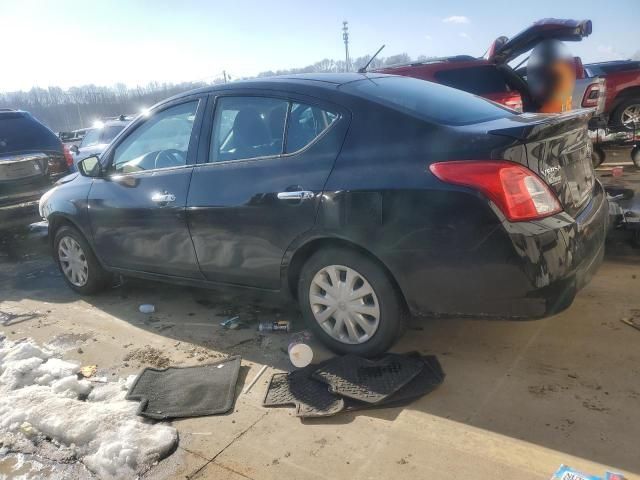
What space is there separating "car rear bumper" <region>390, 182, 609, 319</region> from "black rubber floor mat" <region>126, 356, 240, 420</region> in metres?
1.22

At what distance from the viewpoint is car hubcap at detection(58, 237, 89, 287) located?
504 cm

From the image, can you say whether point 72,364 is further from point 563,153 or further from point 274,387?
point 563,153

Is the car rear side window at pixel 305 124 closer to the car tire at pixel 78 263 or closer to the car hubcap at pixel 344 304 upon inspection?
the car hubcap at pixel 344 304

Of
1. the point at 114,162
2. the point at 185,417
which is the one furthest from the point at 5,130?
the point at 185,417

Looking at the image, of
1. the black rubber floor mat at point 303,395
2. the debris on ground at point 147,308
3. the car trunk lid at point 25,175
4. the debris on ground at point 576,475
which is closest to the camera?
the debris on ground at point 576,475

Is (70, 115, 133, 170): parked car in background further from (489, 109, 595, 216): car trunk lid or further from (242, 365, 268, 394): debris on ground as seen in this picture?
(489, 109, 595, 216): car trunk lid

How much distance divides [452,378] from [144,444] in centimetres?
171

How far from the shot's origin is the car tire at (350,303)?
309 cm

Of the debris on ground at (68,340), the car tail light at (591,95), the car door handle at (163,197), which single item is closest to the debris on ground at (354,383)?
the car door handle at (163,197)

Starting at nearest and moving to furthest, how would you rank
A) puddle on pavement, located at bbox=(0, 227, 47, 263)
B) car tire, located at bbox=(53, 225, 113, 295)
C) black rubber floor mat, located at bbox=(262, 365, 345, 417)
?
black rubber floor mat, located at bbox=(262, 365, 345, 417), car tire, located at bbox=(53, 225, 113, 295), puddle on pavement, located at bbox=(0, 227, 47, 263)

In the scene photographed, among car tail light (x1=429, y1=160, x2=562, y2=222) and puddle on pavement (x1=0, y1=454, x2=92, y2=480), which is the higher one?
car tail light (x1=429, y1=160, x2=562, y2=222)

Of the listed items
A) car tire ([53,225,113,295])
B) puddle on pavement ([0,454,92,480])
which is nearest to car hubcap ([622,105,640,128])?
car tire ([53,225,113,295])

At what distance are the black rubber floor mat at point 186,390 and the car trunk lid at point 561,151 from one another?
2.10 meters

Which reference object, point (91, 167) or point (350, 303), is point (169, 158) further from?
point (350, 303)
